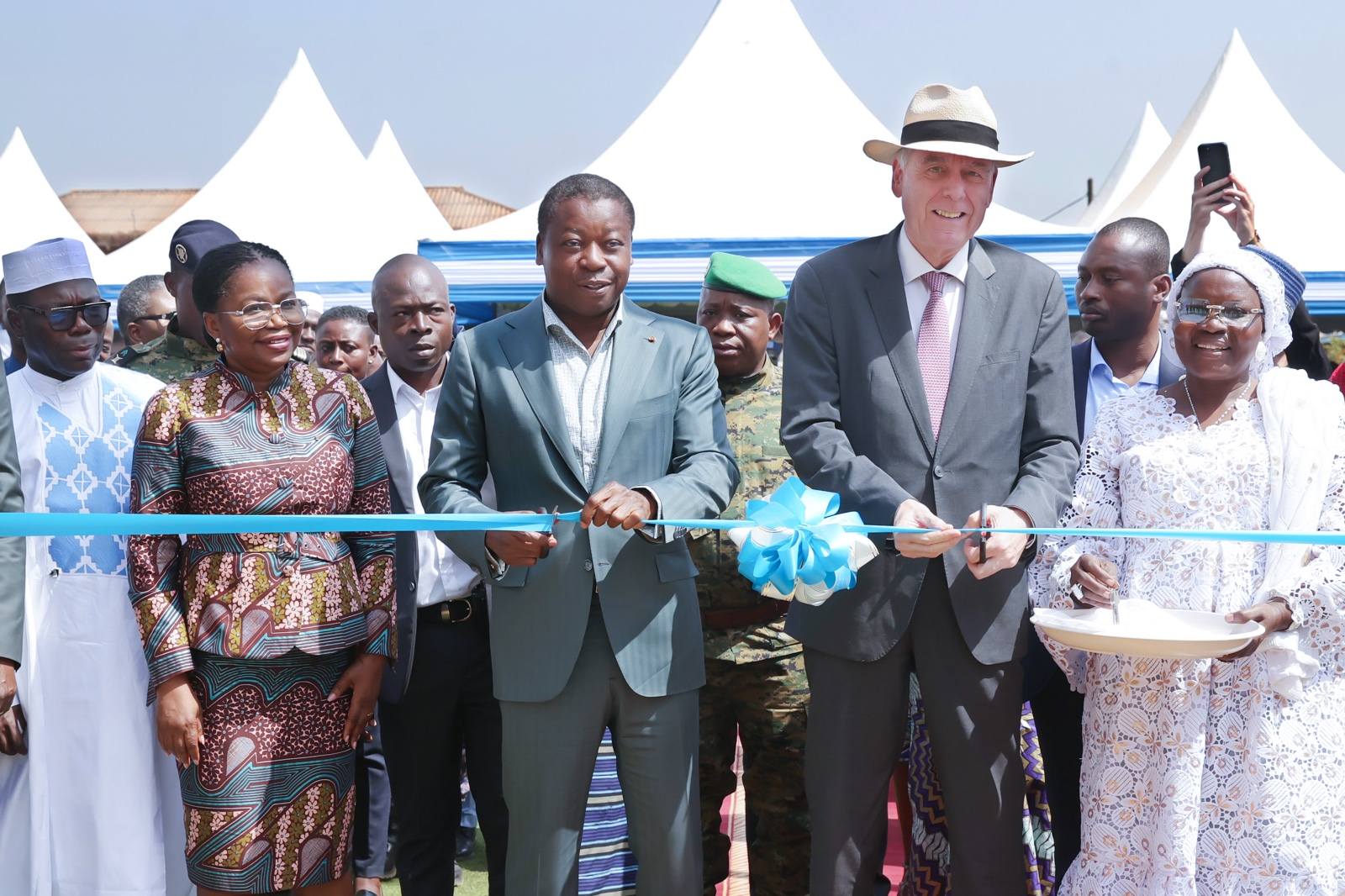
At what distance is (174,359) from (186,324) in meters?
0.14

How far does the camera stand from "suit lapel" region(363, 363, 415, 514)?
14.0ft

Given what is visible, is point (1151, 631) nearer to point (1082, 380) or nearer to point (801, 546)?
point (801, 546)

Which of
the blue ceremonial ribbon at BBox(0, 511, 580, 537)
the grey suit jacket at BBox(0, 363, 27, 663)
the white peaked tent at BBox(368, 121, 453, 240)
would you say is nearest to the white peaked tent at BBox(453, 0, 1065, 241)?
the white peaked tent at BBox(368, 121, 453, 240)

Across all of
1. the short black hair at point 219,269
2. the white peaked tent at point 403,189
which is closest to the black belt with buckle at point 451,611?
the short black hair at point 219,269

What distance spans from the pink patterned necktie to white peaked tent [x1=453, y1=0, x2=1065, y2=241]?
19.0 ft

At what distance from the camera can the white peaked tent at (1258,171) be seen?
1089 cm

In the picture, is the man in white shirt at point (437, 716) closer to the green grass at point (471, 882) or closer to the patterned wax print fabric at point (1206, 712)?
the green grass at point (471, 882)

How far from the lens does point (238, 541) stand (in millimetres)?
3412

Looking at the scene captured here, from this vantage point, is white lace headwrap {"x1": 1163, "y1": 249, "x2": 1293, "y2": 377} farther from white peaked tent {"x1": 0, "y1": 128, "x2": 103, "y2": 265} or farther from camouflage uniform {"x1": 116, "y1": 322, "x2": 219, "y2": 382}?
white peaked tent {"x1": 0, "y1": 128, "x2": 103, "y2": 265}

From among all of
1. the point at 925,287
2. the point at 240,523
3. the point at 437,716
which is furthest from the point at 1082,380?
the point at 240,523

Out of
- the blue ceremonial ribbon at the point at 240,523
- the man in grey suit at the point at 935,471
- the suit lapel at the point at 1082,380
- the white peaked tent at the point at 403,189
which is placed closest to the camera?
the blue ceremonial ribbon at the point at 240,523

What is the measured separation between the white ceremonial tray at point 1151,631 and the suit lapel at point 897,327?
22.3 inches

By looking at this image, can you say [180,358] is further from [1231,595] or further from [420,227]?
[420,227]

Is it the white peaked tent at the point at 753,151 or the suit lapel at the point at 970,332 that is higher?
the white peaked tent at the point at 753,151
